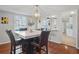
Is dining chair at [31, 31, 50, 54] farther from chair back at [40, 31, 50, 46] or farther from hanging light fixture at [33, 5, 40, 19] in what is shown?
hanging light fixture at [33, 5, 40, 19]

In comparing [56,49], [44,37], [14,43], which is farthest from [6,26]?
[56,49]

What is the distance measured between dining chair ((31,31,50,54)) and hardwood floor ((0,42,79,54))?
68mm

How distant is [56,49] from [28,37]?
20.0 inches

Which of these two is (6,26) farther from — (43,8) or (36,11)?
(43,8)

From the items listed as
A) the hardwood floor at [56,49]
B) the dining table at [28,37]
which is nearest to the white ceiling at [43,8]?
the dining table at [28,37]

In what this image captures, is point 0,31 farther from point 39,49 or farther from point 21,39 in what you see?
point 39,49

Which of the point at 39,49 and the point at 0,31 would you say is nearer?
the point at 0,31

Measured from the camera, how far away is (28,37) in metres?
1.62

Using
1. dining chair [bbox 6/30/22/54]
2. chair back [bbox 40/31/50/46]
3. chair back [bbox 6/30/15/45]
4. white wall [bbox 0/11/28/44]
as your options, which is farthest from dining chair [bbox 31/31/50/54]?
white wall [bbox 0/11/28/44]

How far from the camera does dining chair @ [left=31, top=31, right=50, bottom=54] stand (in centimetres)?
162

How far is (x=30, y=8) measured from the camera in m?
1.57
